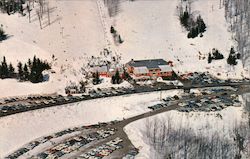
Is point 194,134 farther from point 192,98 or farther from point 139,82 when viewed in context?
point 139,82

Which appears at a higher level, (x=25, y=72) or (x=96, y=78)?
(x=25, y=72)

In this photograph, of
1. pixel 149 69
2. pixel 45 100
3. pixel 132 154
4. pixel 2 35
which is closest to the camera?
pixel 132 154

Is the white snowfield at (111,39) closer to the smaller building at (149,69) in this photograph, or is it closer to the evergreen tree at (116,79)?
the smaller building at (149,69)

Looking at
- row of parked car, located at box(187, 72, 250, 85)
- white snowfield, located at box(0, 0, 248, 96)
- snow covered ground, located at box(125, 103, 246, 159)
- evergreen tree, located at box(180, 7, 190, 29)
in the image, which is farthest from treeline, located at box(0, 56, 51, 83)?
evergreen tree, located at box(180, 7, 190, 29)

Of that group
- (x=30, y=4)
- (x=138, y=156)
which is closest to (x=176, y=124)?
(x=138, y=156)

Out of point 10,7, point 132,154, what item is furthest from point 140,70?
point 10,7

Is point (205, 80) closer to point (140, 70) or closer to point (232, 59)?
point (232, 59)

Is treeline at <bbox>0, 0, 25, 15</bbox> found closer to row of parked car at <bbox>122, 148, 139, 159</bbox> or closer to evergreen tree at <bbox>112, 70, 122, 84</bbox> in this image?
evergreen tree at <bbox>112, 70, 122, 84</bbox>

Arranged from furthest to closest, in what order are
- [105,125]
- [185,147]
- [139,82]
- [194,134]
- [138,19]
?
[138,19], [139,82], [105,125], [194,134], [185,147]
